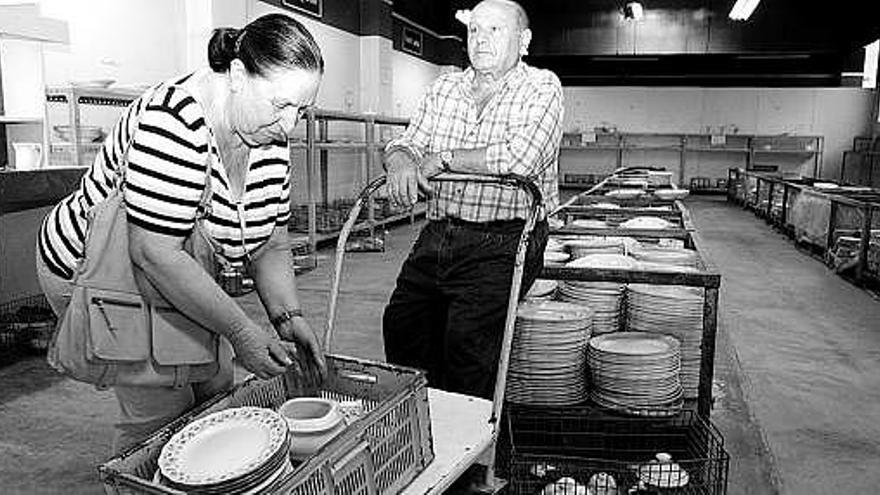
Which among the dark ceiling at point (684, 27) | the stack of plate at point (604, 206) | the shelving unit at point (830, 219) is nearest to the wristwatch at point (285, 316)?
the stack of plate at point (604, 206)

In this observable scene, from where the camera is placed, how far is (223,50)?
1.46 metres

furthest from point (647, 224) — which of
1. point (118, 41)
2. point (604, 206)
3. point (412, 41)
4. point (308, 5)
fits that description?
point (412, 41)

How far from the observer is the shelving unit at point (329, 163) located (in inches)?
290

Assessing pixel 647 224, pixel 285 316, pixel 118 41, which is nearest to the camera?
pixel 285 316

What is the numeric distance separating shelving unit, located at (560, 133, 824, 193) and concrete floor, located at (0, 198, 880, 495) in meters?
8.79

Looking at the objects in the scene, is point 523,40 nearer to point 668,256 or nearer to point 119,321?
point 668,256

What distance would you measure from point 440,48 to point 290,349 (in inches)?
561

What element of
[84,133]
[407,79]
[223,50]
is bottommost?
[84,133]

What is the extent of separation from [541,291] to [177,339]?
A: 1.84 meters

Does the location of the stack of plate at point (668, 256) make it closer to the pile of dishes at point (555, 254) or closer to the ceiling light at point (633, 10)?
the pile of dishes at point (555, 254)

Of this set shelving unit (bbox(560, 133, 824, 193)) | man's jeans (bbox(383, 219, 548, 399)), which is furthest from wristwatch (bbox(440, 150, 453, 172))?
shelving unit (bbox(560, 133, 824, 193))

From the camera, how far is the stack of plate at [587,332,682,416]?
249cm

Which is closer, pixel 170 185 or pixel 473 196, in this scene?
pixel 170 185

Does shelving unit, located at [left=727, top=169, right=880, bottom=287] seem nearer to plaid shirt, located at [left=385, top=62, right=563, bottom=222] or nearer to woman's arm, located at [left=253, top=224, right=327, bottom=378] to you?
plaid shirt, located at [left=385, top=62, right=563, bottom=222]
